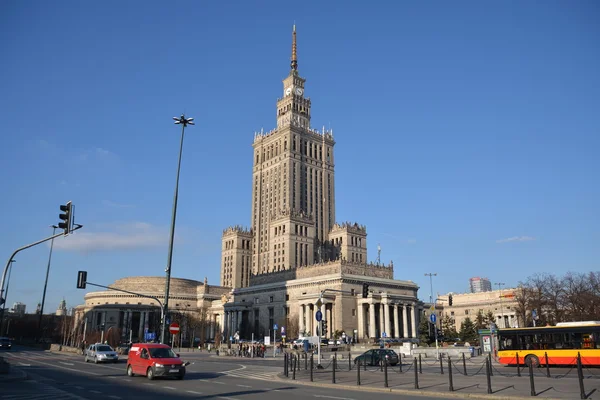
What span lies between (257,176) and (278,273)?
46.7 metres

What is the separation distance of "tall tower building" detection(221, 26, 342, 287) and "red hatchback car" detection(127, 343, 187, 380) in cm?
10788

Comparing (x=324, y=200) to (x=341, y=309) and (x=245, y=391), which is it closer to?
(x=341, y=309)

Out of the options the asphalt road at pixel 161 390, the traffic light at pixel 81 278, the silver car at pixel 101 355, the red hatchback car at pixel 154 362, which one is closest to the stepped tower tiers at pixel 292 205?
the silver car at pixel 101 355

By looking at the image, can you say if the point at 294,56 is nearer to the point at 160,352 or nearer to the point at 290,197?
the point at 290,197

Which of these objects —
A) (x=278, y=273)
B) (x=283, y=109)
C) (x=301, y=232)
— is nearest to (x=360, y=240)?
(x=301, y=232)

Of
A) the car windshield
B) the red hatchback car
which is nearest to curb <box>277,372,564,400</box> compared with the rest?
the red hatchback car

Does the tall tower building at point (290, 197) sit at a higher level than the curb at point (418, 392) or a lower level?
higher

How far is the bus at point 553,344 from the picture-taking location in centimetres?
3116

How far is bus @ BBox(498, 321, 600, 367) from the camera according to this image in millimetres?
31156

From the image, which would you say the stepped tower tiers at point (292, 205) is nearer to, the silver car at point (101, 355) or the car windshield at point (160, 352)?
the silver car at point (101, 355)

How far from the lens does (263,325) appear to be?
121375mm

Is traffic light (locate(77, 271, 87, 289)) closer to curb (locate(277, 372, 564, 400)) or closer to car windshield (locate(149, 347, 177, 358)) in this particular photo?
car windshield (locate(149, 347, 177, 358))

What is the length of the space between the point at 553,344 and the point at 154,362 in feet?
84.4

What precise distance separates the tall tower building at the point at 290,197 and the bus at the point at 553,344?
102 metres
